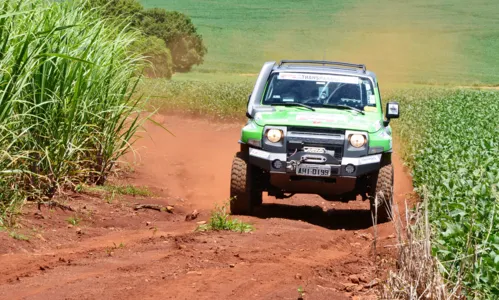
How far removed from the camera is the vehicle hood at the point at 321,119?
1130cm

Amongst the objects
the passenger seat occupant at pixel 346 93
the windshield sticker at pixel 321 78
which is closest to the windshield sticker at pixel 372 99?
the passenger seat occupant at pixel 346 93

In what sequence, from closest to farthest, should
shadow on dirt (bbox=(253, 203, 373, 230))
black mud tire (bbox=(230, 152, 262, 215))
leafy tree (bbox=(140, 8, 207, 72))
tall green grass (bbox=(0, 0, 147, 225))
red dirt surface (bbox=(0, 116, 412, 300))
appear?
red dirt surface (bbox=(0, 116, 412, 300)), tall green grass (bbox=(0, 0, 147, 225)), black mud tire (bbox=(230, 152, 262, 215)), shadow on dirt (bbox=(253, 203, 373, 230)), leafy tree (bbox=(140, 8, 207, 72))

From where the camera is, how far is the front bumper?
11188 mm

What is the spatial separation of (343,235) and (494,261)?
4336 mm

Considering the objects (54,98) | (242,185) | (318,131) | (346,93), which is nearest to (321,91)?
(346,93)

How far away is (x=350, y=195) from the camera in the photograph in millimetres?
12094

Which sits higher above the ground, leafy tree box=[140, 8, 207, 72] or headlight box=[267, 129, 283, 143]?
headlight box=[267, 129, 283, 143]

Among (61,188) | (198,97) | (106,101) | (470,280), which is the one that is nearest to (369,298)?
(470,280)

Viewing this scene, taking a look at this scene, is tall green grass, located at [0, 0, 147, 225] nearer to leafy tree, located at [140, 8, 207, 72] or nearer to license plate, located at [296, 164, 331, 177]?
license plate, located at [296, 164, 331, 177]

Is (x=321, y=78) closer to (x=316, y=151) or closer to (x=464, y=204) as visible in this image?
(x=316, y=151)

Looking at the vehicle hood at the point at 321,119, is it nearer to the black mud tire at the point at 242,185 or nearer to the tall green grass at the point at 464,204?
the black mud tire at the point at 242,185

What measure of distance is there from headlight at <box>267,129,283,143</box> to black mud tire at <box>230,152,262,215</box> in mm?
506

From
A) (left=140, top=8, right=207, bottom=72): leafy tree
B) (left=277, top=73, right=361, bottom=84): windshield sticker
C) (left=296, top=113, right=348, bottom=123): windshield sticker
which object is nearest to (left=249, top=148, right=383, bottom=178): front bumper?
(left=296, top=113, right=348, bottom=123): windshield sticker

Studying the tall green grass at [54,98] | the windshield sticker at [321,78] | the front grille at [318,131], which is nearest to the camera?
the tall green grass at [54,98]
